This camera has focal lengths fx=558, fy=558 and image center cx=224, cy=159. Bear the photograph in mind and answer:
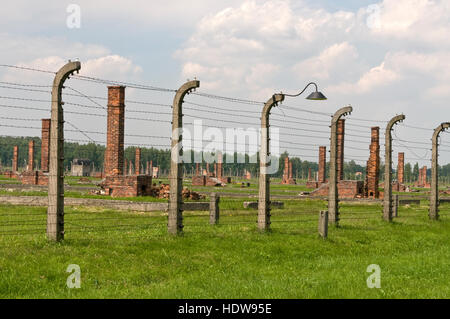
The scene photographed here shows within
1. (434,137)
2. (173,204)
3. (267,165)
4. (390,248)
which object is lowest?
Answer: (390,248)

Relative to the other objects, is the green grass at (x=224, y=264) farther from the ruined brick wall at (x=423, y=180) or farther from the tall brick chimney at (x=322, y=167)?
the ruined brick wall at (x=423, y=180)

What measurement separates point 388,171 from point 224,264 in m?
9.69

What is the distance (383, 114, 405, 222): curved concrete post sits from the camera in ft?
58.2

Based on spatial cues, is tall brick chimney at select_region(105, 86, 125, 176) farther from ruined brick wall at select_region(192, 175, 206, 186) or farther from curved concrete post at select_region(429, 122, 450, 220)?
ruined brick wall at select_region(192, 175, 206, 186)

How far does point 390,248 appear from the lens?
1352cm

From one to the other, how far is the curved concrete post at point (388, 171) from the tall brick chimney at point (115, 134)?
42.6ft

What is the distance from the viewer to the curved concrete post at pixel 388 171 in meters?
17.7

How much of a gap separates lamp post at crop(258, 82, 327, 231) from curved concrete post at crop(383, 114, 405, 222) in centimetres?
551

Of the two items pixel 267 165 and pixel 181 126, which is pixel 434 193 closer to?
pixel 267 165

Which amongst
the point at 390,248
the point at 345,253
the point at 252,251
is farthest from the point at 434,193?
the point at 252,251

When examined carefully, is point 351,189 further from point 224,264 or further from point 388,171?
point 224,264

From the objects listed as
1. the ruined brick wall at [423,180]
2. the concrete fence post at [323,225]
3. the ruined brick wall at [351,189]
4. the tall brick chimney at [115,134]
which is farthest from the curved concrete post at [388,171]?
the ruined brick wall at [423,180]

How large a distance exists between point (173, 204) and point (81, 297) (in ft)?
15.0

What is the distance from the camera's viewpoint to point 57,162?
33.1 ft
